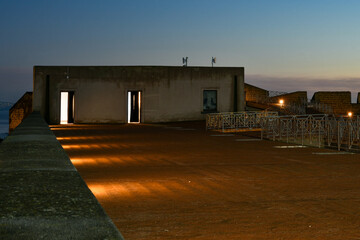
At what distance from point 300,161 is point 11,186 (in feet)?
23.9

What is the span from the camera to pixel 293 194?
17.8ft

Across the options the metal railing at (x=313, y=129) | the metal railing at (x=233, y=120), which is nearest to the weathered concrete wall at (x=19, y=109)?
the metal railing at (x=233, y=120)

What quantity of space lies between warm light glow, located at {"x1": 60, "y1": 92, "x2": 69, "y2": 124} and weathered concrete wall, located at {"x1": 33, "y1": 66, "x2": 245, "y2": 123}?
150 cm

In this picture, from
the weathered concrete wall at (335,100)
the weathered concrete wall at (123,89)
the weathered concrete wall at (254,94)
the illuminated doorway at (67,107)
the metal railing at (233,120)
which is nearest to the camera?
the metal railing at (233,120)

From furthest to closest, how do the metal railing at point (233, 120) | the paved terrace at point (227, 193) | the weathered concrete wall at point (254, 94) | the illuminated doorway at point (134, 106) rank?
1. the weathered concrete wall at point (254, 94)
2. the illuminated doorway at point (134, 106)
3. the metal railing at point (233, 120)
4. the paved terrace at point (227, 193)

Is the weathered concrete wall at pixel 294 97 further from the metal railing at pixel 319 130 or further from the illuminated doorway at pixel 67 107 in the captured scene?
the metal railing at pixel 319 130

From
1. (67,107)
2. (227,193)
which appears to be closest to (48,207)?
(227,193)

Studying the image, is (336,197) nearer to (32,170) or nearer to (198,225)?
(198,225)

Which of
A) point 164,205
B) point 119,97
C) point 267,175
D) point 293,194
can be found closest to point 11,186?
point 164,205

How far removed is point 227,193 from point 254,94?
2730 cm

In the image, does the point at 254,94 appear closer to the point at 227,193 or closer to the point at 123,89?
the point at 123,89

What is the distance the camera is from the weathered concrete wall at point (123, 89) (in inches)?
934

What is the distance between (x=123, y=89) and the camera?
952 inches

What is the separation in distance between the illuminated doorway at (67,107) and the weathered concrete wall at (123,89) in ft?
4.57
